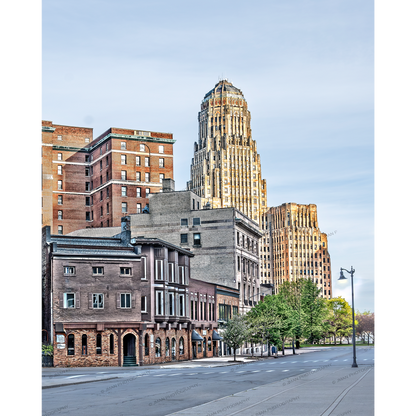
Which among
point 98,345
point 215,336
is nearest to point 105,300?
point 98,345

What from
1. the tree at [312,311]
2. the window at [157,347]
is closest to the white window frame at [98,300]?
the window at [157,347]

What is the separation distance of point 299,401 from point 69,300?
4096 centimetres

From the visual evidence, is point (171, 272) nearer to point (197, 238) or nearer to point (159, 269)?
point (159, 269)

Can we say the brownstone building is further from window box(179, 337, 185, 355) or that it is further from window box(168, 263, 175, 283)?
window box(179, 337, 185, 355)

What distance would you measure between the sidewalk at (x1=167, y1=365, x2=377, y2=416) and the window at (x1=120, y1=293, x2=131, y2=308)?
3254 centimetres

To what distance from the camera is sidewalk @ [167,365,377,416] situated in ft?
70.1

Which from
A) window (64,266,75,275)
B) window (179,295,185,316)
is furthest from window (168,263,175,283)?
window (64,266,75,275)

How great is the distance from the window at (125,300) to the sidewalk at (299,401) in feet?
107

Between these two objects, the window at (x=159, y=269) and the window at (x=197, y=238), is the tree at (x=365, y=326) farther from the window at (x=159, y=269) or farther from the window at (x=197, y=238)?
the window at (x=159, y=269)

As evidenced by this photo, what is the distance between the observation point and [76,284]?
6291cm

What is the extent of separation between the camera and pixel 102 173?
11762 centimetres
